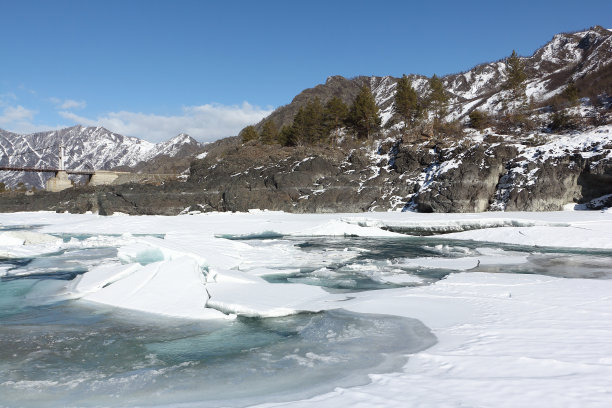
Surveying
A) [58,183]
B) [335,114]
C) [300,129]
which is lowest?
[58,183]

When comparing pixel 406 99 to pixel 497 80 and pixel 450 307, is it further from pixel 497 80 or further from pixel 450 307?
pixel 497 80

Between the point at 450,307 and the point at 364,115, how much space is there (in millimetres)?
45770

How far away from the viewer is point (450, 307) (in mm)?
7340

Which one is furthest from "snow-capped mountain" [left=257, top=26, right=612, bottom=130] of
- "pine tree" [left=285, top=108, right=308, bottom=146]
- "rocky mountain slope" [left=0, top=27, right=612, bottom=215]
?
"pine tree" [left=285, top=108, right=308, bottom=146]

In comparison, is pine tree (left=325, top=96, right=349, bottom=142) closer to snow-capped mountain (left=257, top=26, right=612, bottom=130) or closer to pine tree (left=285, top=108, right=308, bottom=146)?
pine tree (left=285, top=108, right=308, bottom=146)

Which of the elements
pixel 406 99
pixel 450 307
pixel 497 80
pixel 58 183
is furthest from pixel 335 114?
pixel 497 80

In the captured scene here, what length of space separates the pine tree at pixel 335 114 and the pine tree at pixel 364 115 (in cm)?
165

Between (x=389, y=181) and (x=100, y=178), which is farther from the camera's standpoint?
(x=100, y=178)

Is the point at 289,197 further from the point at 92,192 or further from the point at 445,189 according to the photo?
the point at 92,192

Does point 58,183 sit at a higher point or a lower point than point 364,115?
lower

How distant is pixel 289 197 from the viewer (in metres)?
38.2

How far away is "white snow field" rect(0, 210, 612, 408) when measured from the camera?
379 cm

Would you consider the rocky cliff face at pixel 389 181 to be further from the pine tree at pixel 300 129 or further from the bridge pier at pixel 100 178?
the bridge pier at pixel 100 178

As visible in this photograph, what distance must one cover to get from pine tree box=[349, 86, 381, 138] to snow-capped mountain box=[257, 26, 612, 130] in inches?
1209
